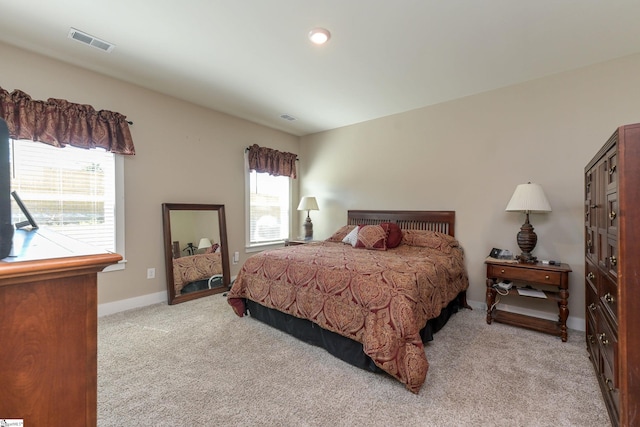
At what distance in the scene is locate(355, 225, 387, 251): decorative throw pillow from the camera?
10.9ft

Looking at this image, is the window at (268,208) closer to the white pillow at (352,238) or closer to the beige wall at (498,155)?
the beige wall at (498,155)

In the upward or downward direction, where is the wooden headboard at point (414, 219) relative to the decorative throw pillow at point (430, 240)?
upward

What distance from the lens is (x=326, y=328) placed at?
7.30 ft

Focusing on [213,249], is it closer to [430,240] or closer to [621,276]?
[430,240]

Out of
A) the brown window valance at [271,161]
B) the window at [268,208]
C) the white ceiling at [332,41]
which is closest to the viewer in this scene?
the white ceiling at [332,41]

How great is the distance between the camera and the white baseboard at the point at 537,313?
108 inches

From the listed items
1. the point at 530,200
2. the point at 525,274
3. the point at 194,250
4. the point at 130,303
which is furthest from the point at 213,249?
the point at 530,200

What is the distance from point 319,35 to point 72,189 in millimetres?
2852

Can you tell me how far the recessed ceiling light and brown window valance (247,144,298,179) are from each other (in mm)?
2318

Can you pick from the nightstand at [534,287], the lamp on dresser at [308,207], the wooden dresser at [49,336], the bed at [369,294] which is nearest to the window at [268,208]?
the lamp on dresser at [308,207]

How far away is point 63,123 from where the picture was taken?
2684 millimetres

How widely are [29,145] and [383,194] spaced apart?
158 inches

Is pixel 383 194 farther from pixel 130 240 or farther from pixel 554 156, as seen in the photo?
pixel 130 240

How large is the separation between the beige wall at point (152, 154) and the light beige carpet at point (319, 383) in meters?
0.92
